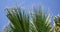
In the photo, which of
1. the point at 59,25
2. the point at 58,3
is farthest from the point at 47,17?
the point at 58,3

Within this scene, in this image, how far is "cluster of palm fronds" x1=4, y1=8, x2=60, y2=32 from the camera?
1000 mm

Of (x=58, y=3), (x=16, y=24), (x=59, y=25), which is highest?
(x=58, y=3)

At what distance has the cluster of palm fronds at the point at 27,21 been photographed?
100 cm

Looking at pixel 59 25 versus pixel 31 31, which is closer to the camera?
pixel 31 31

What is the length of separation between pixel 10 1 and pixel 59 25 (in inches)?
37.9

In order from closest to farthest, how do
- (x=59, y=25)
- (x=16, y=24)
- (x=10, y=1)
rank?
(x=16, y=24) → (x=59, y=25) → (x=10, y=1)

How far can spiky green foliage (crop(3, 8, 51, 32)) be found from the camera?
39.4 inches

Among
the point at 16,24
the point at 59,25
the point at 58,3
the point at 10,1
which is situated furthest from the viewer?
the point at 58,3

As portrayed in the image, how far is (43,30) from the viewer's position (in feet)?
3.39

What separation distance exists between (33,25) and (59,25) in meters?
0.55

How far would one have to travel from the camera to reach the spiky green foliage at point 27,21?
1000 millimetres

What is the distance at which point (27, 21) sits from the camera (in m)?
1.03

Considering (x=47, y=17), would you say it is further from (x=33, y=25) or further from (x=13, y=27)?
(x=13, y=27)

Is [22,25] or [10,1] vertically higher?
[10,1]
